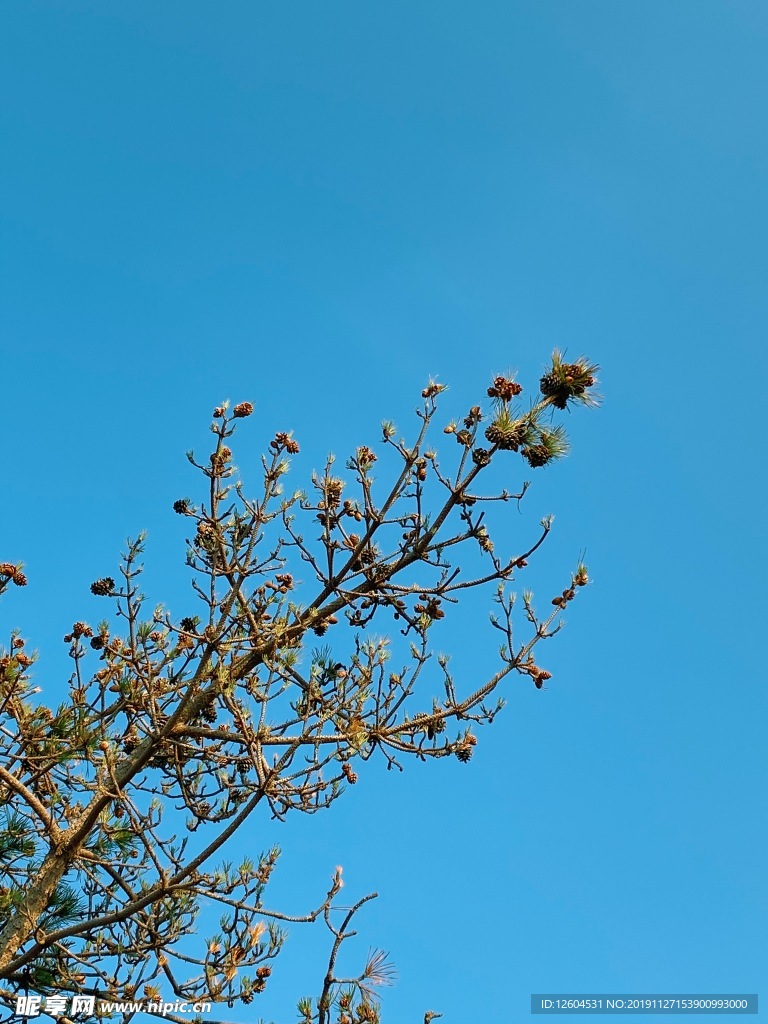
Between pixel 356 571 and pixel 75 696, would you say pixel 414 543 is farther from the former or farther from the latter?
pixel 75 696

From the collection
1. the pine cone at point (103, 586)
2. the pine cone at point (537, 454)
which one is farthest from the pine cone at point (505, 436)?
the pine cone at point (103, 586)

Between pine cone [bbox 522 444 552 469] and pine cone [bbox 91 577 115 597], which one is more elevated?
pine cone [bbox 522 444 552 469]

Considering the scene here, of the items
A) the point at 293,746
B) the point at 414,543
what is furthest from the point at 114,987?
the point at 414,543

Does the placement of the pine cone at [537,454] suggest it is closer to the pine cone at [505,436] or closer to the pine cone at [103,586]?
the pine cone at [505,436]

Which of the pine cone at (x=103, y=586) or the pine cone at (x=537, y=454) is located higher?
the pine cone at (x=537, y=454)

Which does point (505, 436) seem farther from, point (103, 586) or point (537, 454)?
point (103, 586)

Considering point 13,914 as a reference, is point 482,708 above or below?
above

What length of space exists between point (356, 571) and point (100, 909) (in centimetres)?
245

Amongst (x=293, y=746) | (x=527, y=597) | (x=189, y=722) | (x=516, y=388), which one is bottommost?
(x=293, y=746)

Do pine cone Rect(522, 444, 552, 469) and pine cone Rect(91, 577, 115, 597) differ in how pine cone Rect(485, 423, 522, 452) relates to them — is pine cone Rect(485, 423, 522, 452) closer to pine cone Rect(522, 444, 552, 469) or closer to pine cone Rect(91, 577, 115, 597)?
pine cone Rect(522, 444, 552, 469)

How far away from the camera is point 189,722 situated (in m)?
5.30

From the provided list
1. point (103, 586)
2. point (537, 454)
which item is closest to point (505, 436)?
point (537, 454)

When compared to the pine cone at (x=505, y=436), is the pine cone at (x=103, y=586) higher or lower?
lower

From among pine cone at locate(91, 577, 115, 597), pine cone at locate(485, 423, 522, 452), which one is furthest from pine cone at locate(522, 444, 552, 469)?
pine cone at locate(91, 577, 115, 597)
